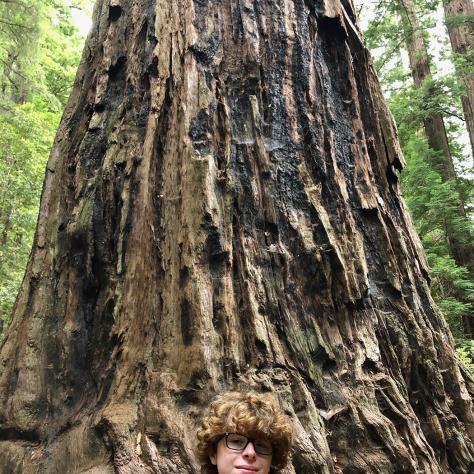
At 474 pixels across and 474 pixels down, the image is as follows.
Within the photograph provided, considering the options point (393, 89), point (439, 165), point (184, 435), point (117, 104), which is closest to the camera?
point (184, 435)

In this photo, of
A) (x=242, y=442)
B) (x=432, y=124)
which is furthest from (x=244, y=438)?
(x=432, y=124)

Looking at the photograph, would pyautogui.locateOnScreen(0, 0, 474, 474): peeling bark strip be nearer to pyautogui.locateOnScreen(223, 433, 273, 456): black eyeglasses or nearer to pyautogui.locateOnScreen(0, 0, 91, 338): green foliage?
pyautogui.locateOnScreen(223, 433, 273, 456): black eyeglasses

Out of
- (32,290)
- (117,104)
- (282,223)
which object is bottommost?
(32,290)

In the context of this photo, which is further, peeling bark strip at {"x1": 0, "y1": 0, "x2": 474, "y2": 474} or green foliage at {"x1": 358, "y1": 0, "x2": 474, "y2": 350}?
green foliage at {"x1": 358, "y1": 0, "x2": 474, "y2": 350}

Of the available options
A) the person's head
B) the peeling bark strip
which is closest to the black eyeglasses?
the person's head

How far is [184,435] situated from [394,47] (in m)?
10.8

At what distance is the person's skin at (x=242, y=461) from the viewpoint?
209 centimetres

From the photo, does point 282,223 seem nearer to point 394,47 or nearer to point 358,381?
point 358,381

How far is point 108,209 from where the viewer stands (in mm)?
4168

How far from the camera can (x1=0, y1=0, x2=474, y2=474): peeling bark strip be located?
3.21m

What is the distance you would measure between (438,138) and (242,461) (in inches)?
498

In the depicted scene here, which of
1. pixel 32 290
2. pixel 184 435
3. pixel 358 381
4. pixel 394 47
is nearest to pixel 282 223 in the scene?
pixel 358 381

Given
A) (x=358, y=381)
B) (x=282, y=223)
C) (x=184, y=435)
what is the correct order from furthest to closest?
(x=282, y=223), (x=358, y=381), (x=184, y=435)

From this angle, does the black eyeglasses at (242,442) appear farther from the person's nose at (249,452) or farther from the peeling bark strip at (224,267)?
the peeling bark strip at (224,267)
